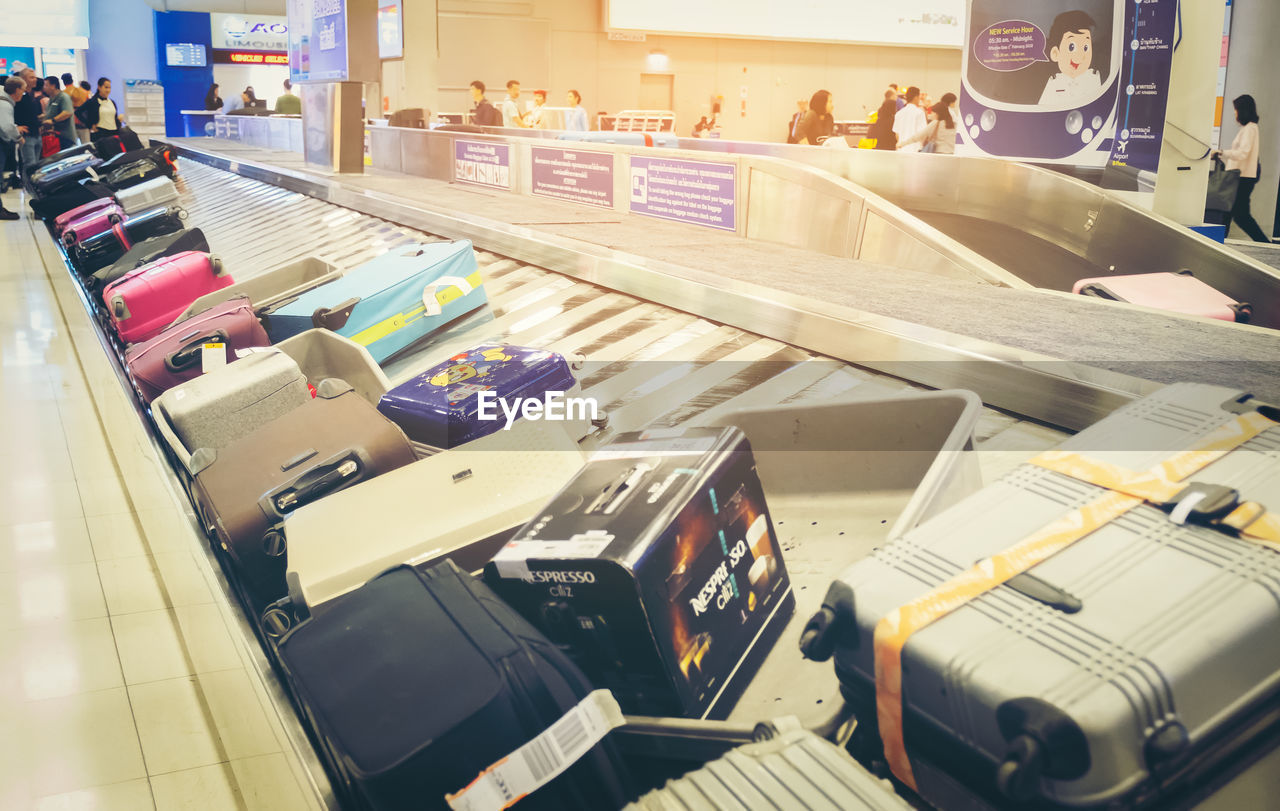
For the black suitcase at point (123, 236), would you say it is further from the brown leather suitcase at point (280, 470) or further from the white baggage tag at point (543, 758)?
the white baggage tag at point (543, 758)

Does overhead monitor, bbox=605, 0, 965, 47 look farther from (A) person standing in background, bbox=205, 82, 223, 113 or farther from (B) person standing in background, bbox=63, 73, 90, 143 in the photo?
(B) person standing in background, bbox=63, 73, 90, 143

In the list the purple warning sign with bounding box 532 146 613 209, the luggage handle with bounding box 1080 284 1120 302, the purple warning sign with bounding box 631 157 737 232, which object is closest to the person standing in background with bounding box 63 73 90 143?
the purple warning sign with bounding box 532 146 613 209

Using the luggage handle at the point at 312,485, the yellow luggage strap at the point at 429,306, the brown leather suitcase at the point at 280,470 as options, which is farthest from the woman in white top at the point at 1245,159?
the luggage handle at the point at 312,485

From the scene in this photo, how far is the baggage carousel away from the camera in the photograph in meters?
2.23

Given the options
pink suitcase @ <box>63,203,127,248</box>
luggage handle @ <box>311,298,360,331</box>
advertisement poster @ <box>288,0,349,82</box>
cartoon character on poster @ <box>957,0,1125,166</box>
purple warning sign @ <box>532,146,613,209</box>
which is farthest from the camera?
advertisement poster @ <box>288,0,349,82</box>

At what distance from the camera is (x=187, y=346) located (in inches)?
145

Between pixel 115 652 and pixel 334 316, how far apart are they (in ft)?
5.78

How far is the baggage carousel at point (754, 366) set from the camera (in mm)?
2230

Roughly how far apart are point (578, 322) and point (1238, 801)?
134 inches

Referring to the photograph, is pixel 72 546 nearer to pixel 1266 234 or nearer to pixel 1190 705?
pixel 1190 705

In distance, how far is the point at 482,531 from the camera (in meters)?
2.18

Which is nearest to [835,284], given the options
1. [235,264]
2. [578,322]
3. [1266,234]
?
[578,322]

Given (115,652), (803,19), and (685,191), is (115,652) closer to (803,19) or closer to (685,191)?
(685,191)

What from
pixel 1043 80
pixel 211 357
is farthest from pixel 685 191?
pixel 211 357
